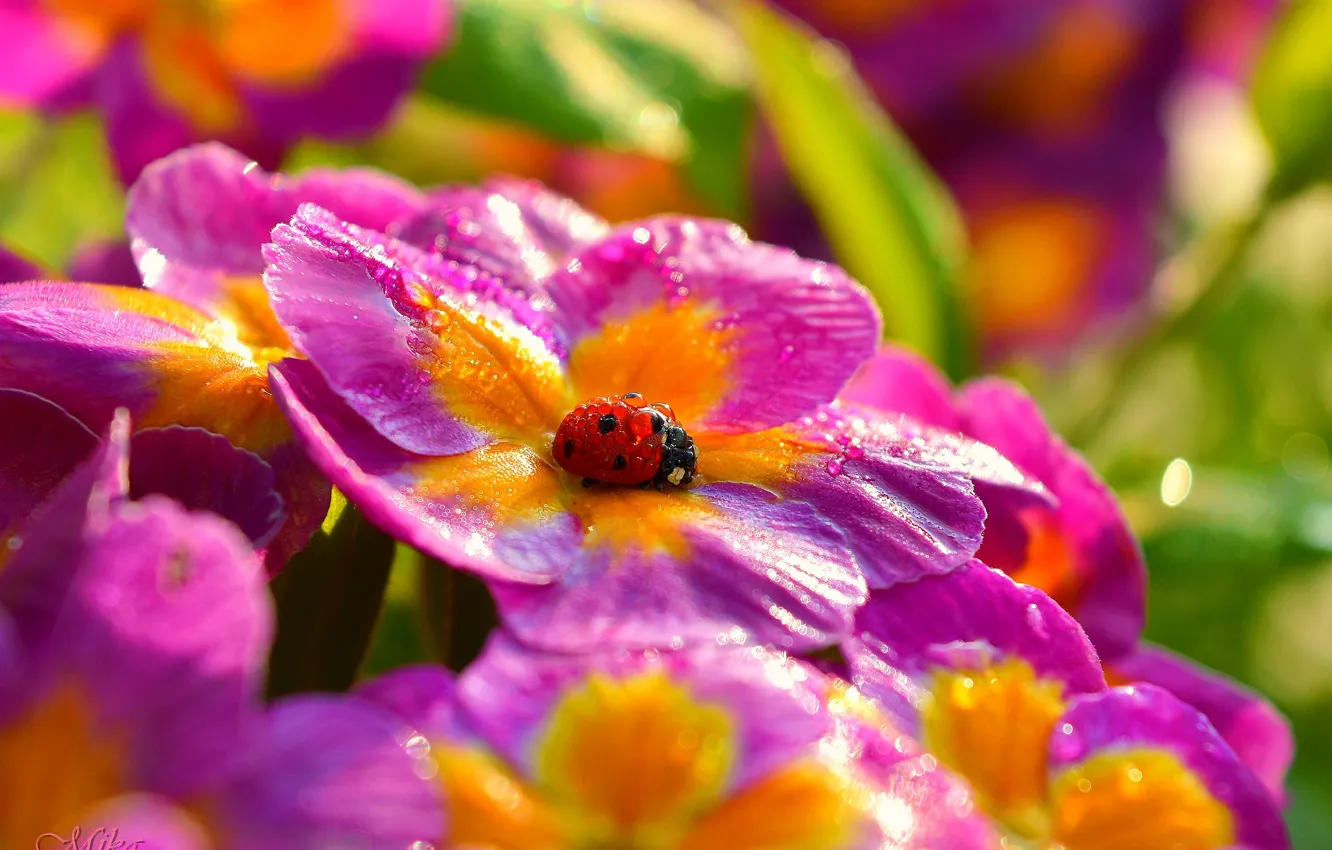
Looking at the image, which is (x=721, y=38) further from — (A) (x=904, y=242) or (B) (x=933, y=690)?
(B) (x=933, y=690)

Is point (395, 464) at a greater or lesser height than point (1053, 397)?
greater

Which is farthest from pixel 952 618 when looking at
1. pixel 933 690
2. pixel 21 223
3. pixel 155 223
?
pixel 21 223

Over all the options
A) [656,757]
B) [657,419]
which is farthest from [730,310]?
[656,757]

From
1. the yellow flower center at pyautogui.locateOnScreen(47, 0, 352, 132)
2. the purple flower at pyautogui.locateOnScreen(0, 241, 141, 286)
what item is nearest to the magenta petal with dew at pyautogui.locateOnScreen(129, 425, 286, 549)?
the purple flower at pyautogui.locateOnScreen(0, 241, 141, 286)

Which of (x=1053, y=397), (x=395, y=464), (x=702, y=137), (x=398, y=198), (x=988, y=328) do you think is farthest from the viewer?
(x=988, y=328)

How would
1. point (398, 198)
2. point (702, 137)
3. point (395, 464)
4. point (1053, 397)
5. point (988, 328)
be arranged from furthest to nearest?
1. point (988, 328)
2. point (1053, 397)
3. point (702, 137)
4. point (398, 198)
5. point (395, 464)

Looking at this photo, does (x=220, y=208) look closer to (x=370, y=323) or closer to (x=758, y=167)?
(x=370, y=323)

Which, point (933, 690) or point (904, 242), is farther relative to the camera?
point (904, 242)

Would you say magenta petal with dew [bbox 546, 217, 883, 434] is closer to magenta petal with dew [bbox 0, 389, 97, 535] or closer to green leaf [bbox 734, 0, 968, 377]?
magenta petal with dew [bbox 0, 389, 97, 535]
